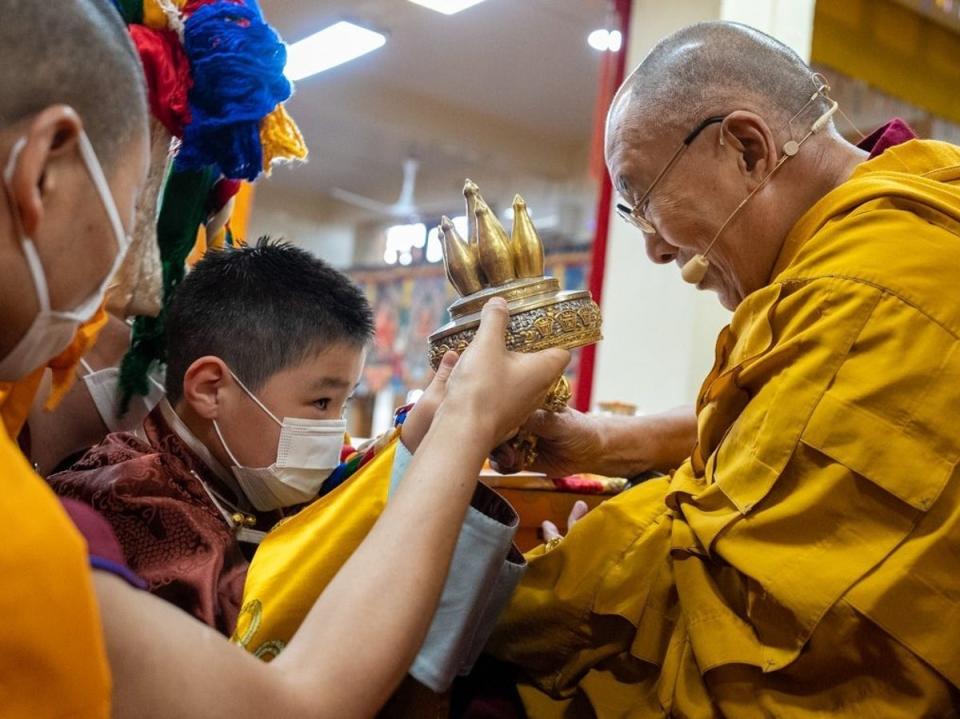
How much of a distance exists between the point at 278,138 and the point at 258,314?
0.33 metres

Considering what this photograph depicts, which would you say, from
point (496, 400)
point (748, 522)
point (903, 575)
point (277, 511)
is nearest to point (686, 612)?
point (748, 522)

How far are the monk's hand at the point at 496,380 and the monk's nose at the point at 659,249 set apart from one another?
50 cm

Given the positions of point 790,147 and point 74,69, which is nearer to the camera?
point 74,69

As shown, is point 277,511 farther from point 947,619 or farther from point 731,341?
point 947,619

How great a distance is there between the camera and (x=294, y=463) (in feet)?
5.33

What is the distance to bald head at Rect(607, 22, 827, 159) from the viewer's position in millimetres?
1542

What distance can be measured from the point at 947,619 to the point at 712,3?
3.06 metres

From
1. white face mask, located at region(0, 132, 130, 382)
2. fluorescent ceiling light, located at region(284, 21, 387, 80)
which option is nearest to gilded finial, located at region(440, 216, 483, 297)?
white face mask, located at region(0, 132, 130, 382)

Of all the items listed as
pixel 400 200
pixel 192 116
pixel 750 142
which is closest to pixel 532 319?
pixel 750 142

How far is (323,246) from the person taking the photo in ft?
40.3

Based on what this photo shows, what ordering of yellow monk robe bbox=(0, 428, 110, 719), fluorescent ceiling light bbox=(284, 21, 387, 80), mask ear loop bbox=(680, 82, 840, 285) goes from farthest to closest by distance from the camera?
fluorescent ceiling light bbox=(284, 21, 387, 80) < mask ear loop bbox=(680, 82, 840, 285) < yellow monk robe bbox=(0, 428, 110, 719)

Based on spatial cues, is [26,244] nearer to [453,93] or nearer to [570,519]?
[570,519]

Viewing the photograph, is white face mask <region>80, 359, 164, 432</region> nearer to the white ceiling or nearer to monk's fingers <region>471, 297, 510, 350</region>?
monk's fingers <region>471, 297, 510, 350</region>

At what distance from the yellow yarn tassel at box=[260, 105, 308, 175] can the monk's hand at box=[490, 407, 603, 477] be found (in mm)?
681
